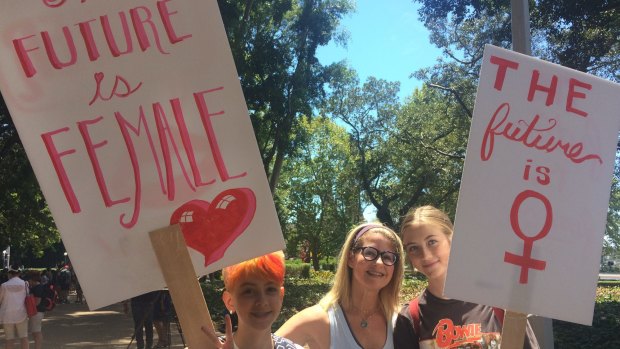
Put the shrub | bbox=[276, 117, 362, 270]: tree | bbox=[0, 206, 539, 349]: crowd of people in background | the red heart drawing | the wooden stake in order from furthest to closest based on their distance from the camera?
bbox=[276, 117, 362, 270]: tree, the shrub, the wooden stake, bbox=[0, 206, 539, 349]: crowd of people in background, the red heart drawing

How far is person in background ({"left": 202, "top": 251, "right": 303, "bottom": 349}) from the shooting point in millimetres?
1921

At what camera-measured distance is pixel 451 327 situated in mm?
2434

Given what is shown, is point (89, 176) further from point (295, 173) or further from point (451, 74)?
point (295, 173)

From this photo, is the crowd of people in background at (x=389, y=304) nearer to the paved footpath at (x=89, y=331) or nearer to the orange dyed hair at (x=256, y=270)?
the orange dyed hair at (x=256, y=270)

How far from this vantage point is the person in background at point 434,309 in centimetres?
241

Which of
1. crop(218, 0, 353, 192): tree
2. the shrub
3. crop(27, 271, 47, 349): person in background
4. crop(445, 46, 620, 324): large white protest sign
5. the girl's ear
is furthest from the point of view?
the shrub

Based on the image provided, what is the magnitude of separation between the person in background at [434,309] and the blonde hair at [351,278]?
0.06m

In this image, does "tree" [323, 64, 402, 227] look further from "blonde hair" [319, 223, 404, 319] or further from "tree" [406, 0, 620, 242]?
"blonde hair" [319, 223, 404, 319]

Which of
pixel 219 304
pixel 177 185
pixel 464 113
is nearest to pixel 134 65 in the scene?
pixel 177 185

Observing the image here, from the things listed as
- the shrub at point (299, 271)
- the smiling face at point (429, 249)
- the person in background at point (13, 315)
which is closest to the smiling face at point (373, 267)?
the smiling face at point (429, 249)

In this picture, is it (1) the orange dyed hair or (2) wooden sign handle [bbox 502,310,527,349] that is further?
(1) the orange dyed hair

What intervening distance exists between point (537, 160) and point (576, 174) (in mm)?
157

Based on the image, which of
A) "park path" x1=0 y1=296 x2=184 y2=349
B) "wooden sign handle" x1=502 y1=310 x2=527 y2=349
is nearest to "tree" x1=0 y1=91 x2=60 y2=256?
"park path" x1=0 y1=296 x2=184 y2=349

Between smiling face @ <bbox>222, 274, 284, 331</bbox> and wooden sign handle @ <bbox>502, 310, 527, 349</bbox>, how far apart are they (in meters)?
0.77
